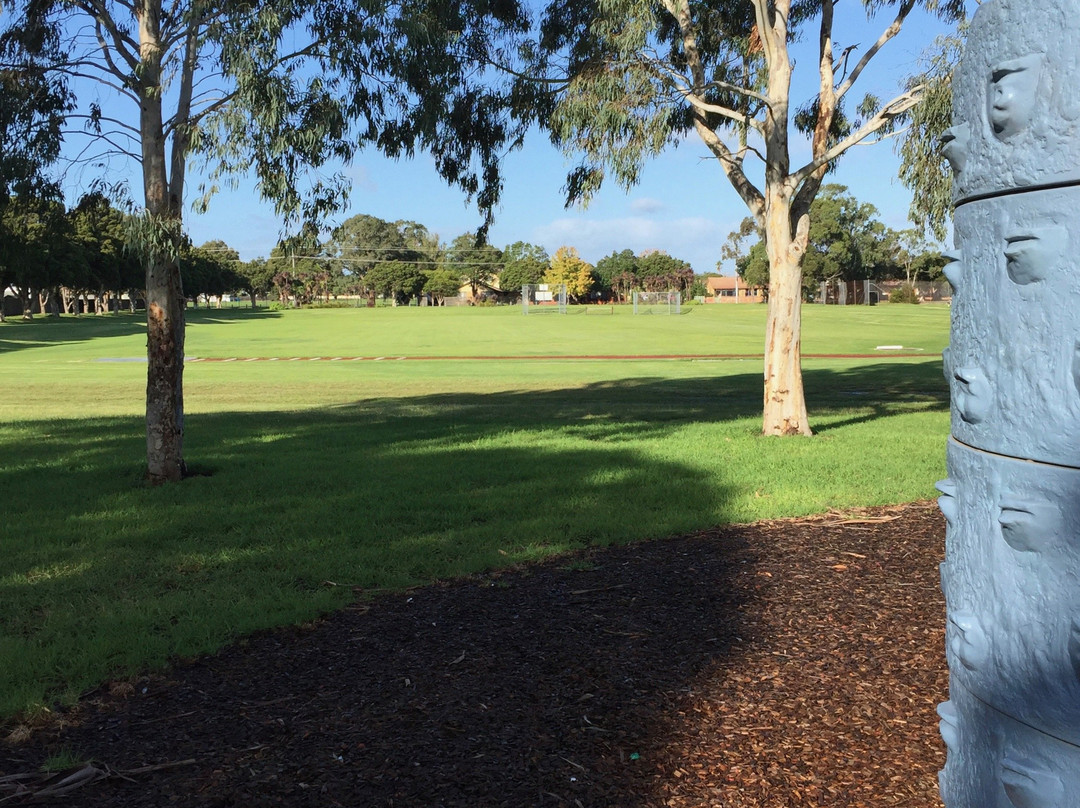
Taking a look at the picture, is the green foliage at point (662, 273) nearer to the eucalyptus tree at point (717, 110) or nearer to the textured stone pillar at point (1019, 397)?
the eucalyptus tree at point (717, 110)

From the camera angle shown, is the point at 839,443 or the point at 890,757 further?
the point at 839,443

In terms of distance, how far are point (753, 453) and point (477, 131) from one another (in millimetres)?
5278

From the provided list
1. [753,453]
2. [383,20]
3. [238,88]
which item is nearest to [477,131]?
[383,20]

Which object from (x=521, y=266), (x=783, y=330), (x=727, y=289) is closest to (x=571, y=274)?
(x=521, y=266)

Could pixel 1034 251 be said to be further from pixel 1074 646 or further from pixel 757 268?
pixel 757 268

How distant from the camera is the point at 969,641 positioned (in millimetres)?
1713

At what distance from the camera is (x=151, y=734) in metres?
4.07

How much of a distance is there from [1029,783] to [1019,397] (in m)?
0.60

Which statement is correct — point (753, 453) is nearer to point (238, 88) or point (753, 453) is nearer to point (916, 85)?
point (916, 85)

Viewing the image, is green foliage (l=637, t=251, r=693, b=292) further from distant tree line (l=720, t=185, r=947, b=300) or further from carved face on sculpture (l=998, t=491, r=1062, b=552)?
carved face on sculpture (l=998, t=491, r=1062, b=552)

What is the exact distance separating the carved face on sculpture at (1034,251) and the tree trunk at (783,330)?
1145 cm

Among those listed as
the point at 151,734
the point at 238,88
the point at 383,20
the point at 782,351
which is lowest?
the point at 151,734

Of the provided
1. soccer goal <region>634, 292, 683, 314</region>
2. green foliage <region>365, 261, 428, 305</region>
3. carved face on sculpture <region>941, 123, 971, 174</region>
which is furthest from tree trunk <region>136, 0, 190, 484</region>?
green foliage <region>365, 261, 428, 305</region>

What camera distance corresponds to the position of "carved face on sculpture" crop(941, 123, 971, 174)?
1708mm
